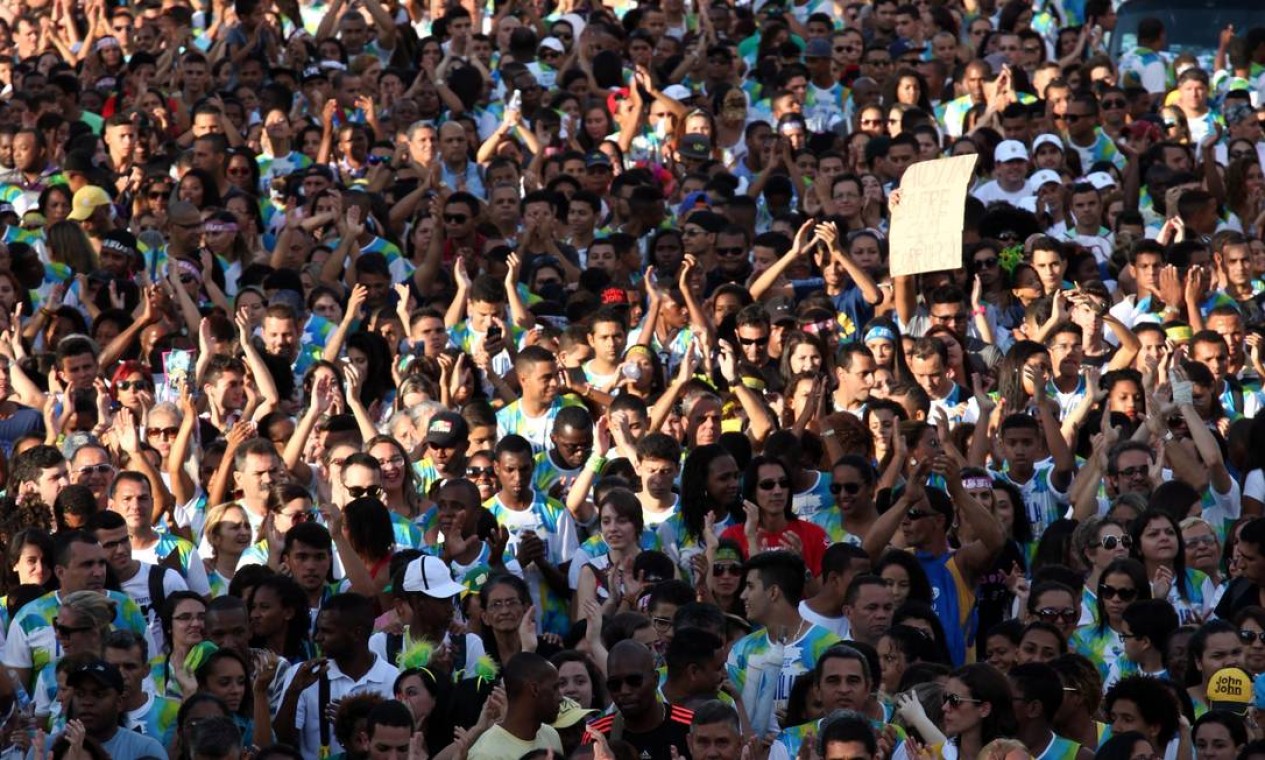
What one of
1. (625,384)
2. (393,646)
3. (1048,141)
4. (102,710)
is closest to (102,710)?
(102,710)

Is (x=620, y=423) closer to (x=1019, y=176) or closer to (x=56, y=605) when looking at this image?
(x=56, y=605)

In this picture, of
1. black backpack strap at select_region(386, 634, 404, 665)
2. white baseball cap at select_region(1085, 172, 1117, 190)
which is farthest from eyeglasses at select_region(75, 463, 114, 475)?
white baseball cap at select_region(1085, 172, 1117, 190)

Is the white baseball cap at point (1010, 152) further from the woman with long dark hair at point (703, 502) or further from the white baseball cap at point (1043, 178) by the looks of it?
the woman with long dark hair at point (703, 502)

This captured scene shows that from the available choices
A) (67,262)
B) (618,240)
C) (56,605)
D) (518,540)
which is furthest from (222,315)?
(56,605)

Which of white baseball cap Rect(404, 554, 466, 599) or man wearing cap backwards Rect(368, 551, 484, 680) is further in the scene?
white baseball cap Rect(404, 554, 466, 599)

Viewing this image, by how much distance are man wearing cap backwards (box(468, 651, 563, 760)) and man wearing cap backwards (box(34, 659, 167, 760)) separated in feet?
3.76

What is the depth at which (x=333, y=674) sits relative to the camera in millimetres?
10398

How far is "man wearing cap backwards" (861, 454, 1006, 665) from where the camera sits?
38.6 ft

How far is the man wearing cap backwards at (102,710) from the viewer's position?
32.2ft

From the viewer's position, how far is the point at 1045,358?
13641 mm

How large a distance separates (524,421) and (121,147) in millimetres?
4668

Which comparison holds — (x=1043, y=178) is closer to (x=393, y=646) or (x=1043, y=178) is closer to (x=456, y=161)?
(x=456, y=161)

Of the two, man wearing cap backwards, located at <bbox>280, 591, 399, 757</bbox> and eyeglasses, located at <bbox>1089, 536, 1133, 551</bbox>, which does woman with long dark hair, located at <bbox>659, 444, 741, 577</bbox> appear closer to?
eyeglasses, located at <bbox>1089, 536, 1133, 551</bbox>

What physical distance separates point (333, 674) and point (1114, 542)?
324cm
